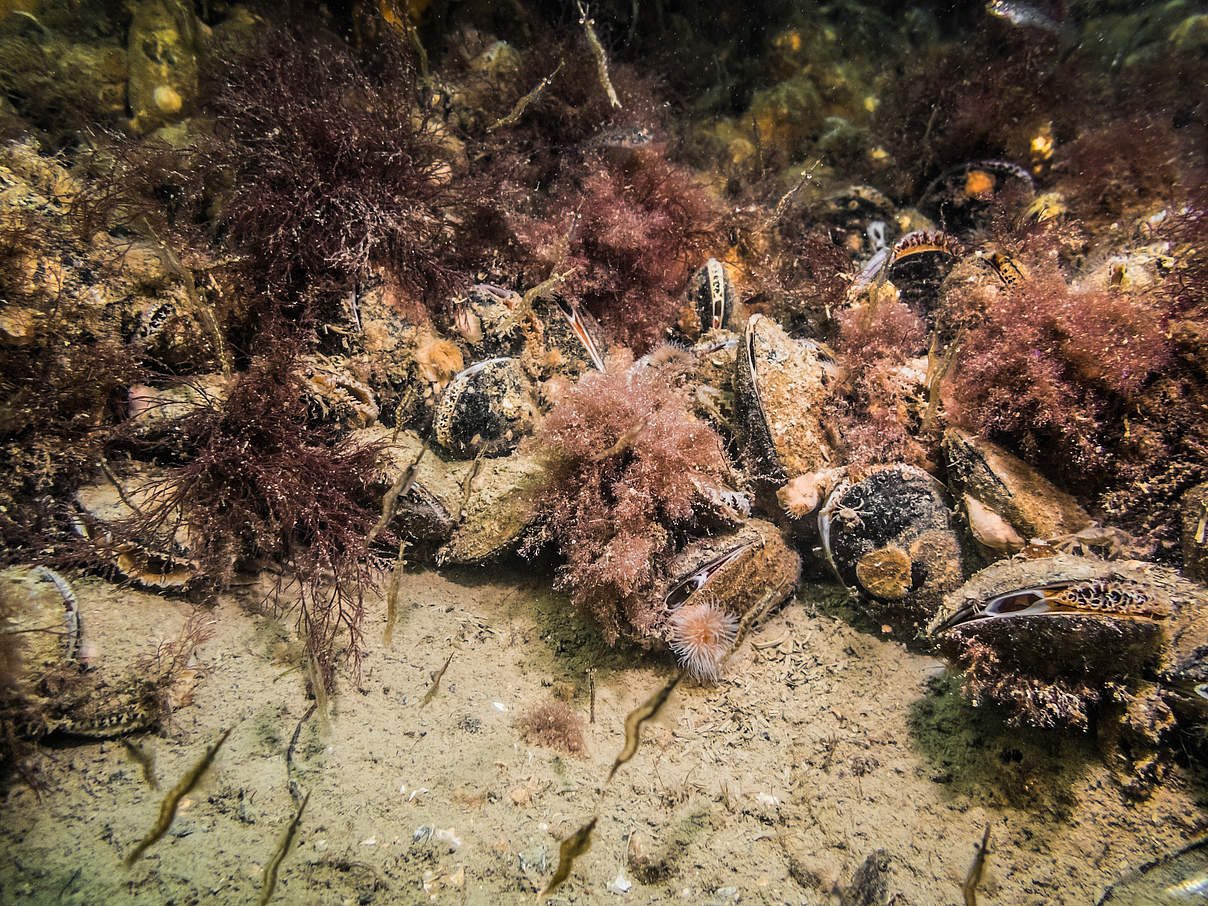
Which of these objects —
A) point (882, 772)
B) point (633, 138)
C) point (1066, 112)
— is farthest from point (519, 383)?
point (1066, 112)

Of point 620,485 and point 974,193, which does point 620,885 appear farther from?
point 974,193

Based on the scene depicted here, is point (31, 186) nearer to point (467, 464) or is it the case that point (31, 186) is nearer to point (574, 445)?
point (467, 464)

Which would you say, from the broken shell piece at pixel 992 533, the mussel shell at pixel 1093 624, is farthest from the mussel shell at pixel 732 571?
the broken shell piece at pixel 992 533

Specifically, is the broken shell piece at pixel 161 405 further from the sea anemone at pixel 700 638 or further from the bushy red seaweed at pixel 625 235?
the sea anemone at pixel 700 638

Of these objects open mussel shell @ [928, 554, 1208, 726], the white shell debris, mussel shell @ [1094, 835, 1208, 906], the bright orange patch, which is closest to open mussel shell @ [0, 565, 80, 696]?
the white shell debris

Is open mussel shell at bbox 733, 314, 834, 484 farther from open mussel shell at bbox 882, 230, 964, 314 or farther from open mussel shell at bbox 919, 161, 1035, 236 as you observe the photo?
open mussel shell at bbox 919, 161, 1035, 236

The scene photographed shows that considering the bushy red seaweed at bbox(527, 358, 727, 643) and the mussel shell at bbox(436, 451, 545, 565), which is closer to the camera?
the bushy red seaweed at bbox(527, 358, 727, 643)
